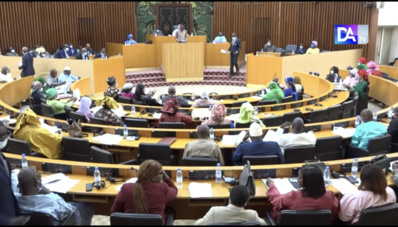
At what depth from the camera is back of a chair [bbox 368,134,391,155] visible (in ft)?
17.3

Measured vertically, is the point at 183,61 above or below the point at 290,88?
above

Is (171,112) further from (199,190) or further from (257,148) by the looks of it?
(199,190)

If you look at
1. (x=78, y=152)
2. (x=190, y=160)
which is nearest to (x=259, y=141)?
(x=190, y=160)

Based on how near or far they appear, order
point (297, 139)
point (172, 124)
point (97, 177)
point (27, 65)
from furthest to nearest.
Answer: point (27, 65) < point (172, 124) < point (297, 139) < point (97, 177)

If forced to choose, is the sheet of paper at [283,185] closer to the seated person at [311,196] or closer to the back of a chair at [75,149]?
the seated person at [311,196]

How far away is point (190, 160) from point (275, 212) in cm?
135

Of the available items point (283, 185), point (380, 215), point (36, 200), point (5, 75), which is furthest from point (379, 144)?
point (5, 75)

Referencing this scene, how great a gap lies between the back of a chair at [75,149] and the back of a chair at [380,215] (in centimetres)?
371

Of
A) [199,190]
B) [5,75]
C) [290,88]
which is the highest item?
[5,75]

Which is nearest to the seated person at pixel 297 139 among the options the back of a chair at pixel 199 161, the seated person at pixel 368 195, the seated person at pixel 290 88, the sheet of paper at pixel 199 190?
the back of a chair at pixel 199 161

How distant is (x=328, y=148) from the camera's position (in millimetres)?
5422

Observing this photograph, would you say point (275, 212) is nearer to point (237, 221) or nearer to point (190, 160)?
point (237, 221)

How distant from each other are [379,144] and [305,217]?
2729 mm

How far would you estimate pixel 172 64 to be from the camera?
46.4 ft
